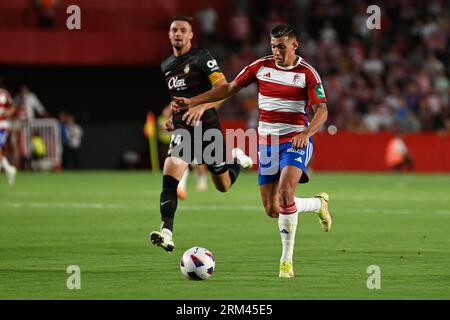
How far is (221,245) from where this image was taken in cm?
1334

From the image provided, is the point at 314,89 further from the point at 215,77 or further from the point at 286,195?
the point at 215,77

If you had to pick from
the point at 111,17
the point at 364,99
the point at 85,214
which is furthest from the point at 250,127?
the point at 85,214

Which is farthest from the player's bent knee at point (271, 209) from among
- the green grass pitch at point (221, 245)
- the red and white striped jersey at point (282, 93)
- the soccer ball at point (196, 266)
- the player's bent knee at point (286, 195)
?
the soccer ball at point (196, 266)

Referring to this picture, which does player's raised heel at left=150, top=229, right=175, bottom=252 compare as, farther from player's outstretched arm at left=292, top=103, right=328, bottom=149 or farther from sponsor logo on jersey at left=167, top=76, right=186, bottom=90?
sponsor logo on jersey at left=167, top=76, right=186, bottom=90

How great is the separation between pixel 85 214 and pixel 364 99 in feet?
56.6

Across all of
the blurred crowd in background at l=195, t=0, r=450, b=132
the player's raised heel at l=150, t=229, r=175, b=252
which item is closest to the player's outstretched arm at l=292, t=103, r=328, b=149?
the player's raised heel at l=150, t=229, r=175, b=252

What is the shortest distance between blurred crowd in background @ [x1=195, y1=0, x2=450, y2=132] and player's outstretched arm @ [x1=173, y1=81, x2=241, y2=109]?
21495 mm

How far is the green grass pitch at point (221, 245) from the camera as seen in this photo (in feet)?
31.3

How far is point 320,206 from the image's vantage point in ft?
39.4

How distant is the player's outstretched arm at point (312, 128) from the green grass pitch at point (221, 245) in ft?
4.16

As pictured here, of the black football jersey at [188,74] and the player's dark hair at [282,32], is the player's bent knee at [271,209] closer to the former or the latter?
the black football jersey at [188,74]

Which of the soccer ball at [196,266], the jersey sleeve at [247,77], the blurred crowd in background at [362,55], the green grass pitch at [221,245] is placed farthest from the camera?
the blurred crowd in background at [362,55]

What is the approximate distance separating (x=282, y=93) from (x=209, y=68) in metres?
1.76

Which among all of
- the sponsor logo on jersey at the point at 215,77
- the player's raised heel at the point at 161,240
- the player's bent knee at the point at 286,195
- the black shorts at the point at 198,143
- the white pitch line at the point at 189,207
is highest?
A: the sponsor logo on jersey at the point at 215,77
